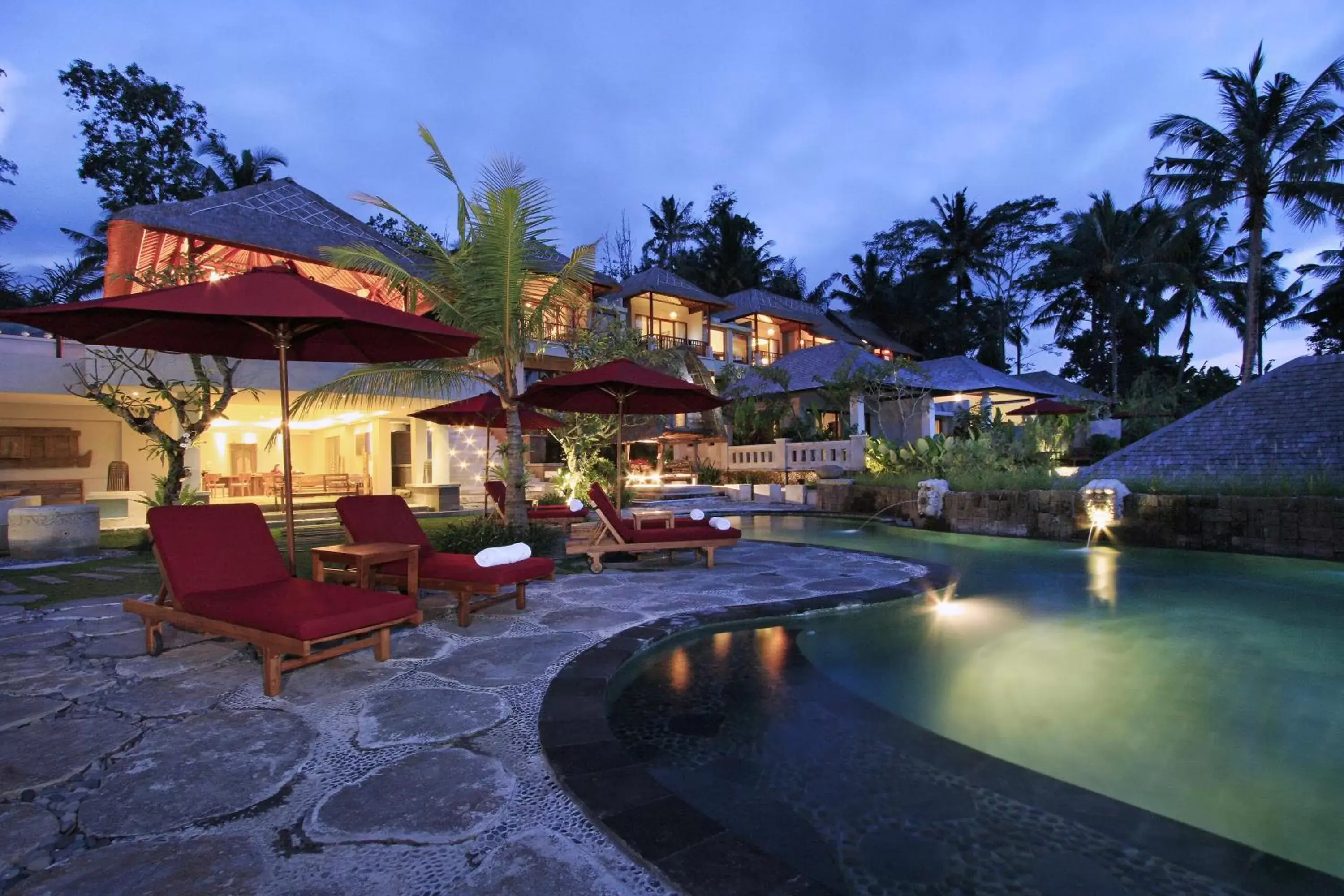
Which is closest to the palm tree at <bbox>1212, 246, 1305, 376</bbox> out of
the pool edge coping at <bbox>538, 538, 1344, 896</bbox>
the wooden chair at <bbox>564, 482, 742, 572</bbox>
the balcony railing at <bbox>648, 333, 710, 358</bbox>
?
the balcony railing at <bbox>648, 333, 710, 358</bbox>

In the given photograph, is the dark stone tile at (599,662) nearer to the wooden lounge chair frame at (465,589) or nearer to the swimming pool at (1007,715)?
the swimming pool at (1007,715)

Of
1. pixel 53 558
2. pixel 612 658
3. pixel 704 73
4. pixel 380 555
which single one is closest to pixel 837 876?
pixel 612 658

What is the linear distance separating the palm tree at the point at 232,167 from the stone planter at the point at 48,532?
20962 mm

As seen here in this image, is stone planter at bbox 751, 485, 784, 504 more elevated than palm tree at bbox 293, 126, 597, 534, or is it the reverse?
palm tree at bbox 293, 126, 597, 534

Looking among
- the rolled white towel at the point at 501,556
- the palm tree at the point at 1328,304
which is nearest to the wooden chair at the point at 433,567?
the rolled white towel at the point at 501,556

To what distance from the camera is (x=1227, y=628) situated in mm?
5316

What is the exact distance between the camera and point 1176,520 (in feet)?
30.8

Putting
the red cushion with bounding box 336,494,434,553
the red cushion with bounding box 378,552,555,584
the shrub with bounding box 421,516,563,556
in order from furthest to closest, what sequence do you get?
1. the shrub with bounding box 421,516,563,556
2. the red cushion with bounding box 336,494,434,553
3. the red cushion with bounding box 378,552,555,584

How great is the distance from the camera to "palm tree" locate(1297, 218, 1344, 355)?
105 feet

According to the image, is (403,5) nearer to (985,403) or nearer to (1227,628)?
(985,403)

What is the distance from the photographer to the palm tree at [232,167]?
2498 cm

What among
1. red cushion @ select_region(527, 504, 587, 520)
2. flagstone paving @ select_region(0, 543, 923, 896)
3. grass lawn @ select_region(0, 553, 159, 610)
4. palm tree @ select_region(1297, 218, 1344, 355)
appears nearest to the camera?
flagstone paving @ select_region(0, 543, 923, 896)

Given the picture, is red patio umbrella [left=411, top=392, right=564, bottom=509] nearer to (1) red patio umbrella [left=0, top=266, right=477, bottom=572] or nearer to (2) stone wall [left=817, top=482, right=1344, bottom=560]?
(1) red patio umbrella [left=0, top=266, right=477, bottom=572]

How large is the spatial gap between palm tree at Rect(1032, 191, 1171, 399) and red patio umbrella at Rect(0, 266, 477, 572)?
35865 mm
